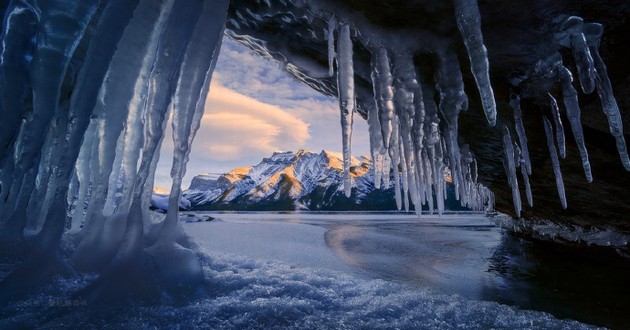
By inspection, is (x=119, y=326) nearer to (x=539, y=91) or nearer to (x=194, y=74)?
A: (x=194, y=74)

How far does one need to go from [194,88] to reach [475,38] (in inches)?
116

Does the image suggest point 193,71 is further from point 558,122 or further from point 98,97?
point 558,122

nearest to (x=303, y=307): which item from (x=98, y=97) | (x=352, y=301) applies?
(x=352, y=301)

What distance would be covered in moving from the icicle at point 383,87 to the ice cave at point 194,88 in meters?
0.02

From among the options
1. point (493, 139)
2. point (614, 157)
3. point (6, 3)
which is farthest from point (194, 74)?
point (614, 157)

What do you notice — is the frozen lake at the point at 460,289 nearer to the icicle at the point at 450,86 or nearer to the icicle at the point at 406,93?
the icicle at the point at 406,93

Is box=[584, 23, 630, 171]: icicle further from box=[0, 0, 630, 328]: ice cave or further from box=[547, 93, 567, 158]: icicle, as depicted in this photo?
box=[547, 93, 567, 158]: icicle

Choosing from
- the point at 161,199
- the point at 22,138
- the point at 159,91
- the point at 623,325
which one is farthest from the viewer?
the point at 161,199

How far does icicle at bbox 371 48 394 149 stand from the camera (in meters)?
3.76

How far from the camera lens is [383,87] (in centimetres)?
385

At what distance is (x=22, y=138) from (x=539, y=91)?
17.5ft

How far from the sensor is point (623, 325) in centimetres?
341

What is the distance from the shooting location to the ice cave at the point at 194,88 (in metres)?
2.39

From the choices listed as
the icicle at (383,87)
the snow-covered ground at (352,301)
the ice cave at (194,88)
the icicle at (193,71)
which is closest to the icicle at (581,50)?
the ice cave at (194,88)
